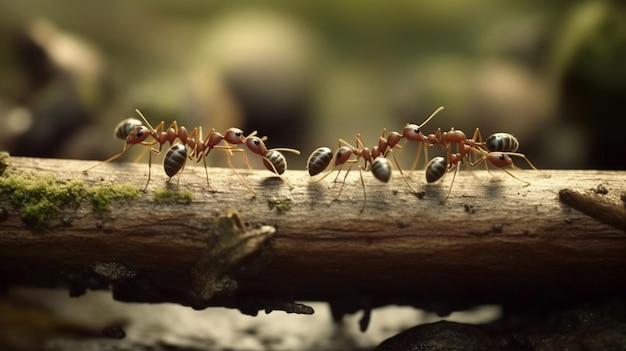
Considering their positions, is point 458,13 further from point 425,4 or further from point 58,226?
point 58,226

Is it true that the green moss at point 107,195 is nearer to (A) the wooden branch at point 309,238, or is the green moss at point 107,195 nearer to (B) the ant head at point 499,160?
(A) the wooden branch at point 309,238

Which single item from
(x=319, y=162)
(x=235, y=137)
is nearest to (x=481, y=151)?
(x=319, y=162)

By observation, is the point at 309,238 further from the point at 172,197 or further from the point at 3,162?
the point at 3,162

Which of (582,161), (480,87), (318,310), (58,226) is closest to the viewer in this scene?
(58,226)

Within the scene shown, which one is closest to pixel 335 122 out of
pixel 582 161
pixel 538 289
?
pixel 582 161

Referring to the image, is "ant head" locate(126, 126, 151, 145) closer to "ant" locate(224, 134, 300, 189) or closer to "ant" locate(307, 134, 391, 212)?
"ant" locate(224, 134, 300, 189)

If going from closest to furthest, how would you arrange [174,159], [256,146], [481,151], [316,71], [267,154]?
1. [174,159]
2. [267,154]
3. [256,146]
4. [481,151]
5. [316,71]

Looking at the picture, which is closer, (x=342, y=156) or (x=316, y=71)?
(x=342, y=156)
